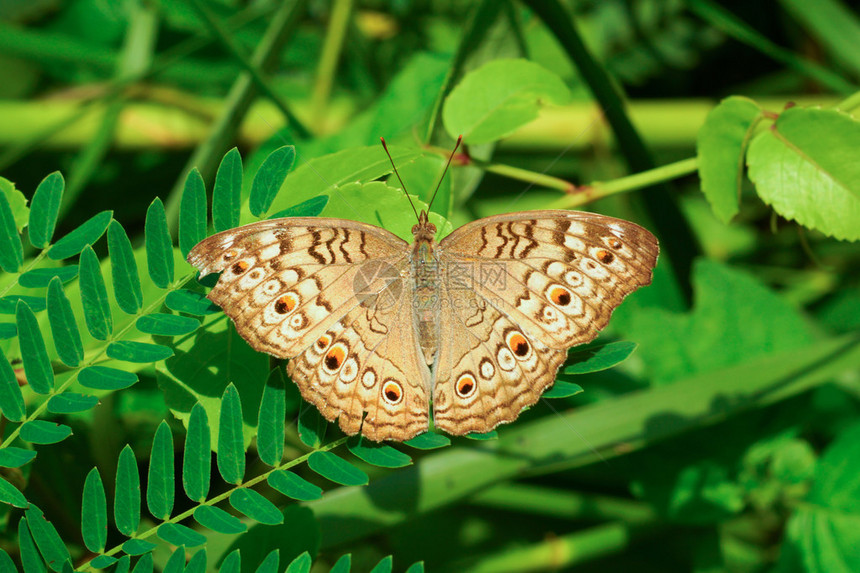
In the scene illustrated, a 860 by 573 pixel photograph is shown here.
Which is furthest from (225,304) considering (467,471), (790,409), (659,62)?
(659,62)

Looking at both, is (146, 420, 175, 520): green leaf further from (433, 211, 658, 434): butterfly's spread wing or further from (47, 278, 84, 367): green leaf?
(433, 211, 658, 434): butterfly's spread wing

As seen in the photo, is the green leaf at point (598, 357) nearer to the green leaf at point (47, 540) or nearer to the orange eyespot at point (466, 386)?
the orange eyespot at point (466, 386)

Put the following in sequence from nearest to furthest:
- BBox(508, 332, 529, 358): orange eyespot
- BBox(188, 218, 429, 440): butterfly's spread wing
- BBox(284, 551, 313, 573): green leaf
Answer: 1. BBox(284, 551, 313, 573): green leaf
2. BBox(188, 218, 429, 440): butterfly's spread wing
3. BBox(508, 332, 529, 358): orange eyespot

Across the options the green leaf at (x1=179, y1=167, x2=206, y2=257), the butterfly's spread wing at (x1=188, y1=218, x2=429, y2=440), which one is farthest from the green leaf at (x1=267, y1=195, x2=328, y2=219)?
the green leaf at (x1=179, y1=167, x2=206, y2=257)

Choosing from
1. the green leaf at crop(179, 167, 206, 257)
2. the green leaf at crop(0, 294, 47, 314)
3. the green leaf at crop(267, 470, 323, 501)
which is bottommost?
the green leaf at crop(267, 470, 323, 501)

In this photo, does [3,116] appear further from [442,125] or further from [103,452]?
[442,125]

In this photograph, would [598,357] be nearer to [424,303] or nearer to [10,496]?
[424,303]
